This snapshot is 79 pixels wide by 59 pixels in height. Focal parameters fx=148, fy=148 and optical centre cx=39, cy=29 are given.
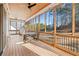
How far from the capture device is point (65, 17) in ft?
13.5

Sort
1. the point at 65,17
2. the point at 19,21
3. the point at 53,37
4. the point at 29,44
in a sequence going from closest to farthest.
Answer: the point at 19,21, the point at 65,17, the point at 29,44, the point at 53,37

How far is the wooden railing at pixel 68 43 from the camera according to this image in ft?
13.9

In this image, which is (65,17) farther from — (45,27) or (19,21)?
(19,21)

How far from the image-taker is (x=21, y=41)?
4246mm

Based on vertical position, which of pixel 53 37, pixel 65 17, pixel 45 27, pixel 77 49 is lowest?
pixel 77 49

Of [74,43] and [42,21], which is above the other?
[42,21]

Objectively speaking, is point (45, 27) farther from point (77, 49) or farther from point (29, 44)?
point (77, 49)

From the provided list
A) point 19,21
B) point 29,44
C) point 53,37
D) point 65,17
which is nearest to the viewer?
point 19,21

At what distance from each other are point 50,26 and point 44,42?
1.65 feet

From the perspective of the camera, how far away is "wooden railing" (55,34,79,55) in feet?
13.9

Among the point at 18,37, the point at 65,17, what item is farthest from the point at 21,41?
the point at 65,17

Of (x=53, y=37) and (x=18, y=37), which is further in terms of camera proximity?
(x=53, y=37)

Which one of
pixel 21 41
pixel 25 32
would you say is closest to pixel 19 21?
pixel 25 32

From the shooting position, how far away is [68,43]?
4473 mm
